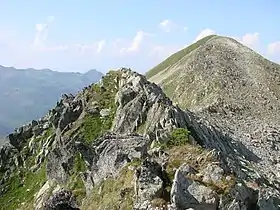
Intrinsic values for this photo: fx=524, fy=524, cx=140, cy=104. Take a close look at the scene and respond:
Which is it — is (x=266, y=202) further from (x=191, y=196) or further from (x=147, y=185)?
(x=147, y=185)

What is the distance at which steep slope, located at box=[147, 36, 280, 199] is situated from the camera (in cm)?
6575

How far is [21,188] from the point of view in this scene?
51.4m

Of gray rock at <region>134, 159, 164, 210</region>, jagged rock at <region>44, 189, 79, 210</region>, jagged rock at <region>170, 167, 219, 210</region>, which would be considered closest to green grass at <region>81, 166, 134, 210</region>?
gray rock at <region>134, 159, 164, 210</region>

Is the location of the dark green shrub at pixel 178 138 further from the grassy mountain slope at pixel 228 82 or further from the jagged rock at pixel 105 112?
the grassy mountain slope at pixel 228 82

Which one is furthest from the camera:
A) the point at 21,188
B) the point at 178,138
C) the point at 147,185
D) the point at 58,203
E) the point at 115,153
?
the point at 21,188

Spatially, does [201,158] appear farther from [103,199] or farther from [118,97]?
[118,97]

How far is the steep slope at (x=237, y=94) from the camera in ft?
216

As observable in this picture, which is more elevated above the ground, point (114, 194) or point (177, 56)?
point (177, 56)

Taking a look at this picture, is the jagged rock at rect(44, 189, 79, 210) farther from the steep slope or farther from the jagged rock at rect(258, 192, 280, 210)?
the steep slope

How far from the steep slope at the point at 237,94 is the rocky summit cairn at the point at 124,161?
29.4ft

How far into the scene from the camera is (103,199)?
1041 inches

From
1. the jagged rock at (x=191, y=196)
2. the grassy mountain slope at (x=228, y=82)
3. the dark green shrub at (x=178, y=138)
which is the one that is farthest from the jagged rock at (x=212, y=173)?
the grassy mountain slope at (x=228, y=82)

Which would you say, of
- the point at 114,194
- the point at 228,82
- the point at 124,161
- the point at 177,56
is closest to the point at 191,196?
the point at 114,194

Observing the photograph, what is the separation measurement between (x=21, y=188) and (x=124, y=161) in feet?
83.7
